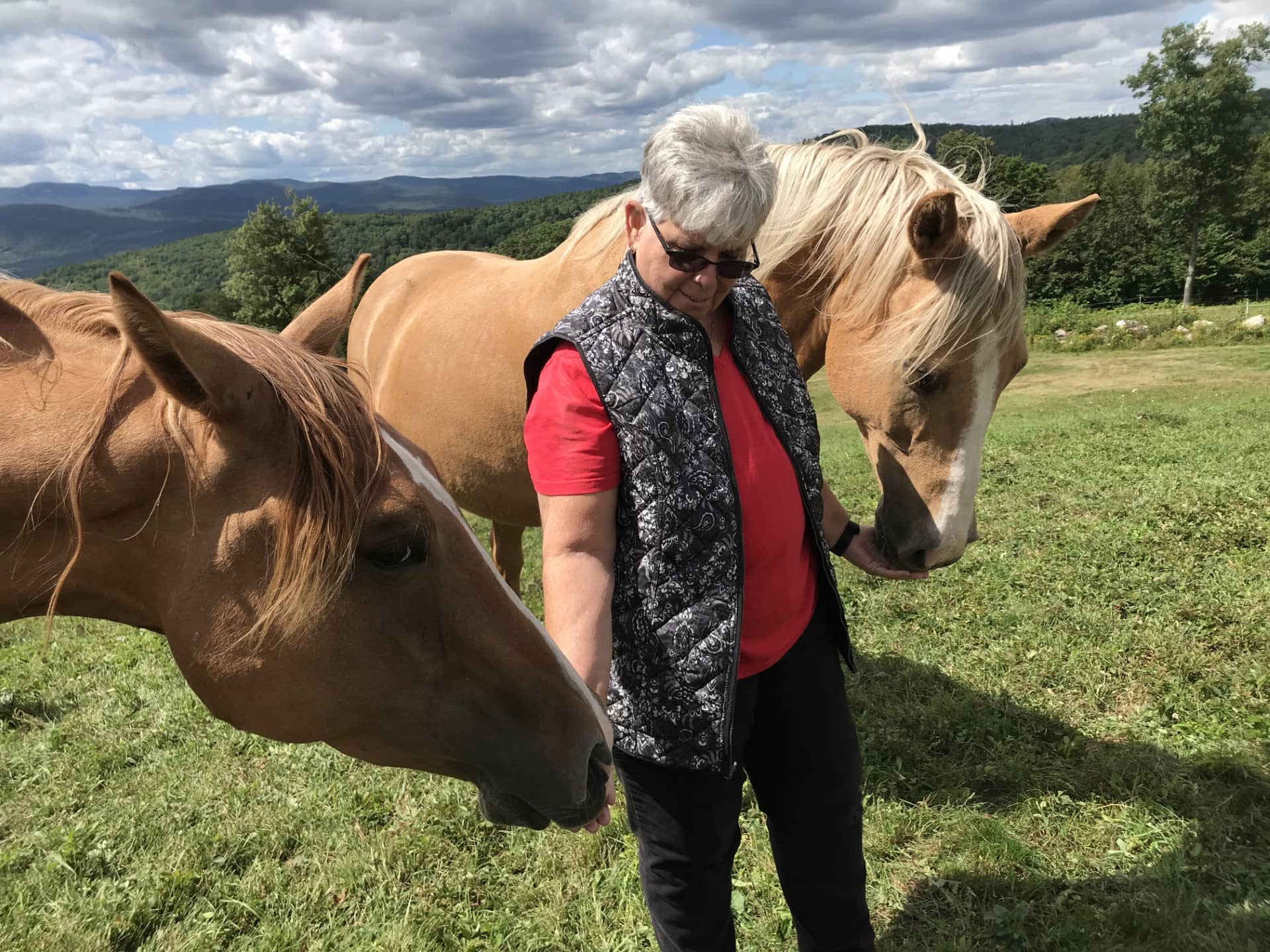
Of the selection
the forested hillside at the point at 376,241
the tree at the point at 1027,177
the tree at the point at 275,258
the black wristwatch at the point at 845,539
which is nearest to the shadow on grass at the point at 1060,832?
the black wristwatch at the point at 845,539

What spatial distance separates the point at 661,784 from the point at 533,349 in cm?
102

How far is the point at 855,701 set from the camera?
11.6ft

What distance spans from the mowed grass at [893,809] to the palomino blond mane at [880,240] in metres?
1.80

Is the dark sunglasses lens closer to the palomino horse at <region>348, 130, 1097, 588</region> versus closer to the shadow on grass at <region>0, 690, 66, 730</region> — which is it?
the palomino horse at <region>348, 130, 1097, 588</region>

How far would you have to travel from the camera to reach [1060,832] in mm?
2631

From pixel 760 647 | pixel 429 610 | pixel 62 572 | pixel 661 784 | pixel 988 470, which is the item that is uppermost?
pixel 62 572

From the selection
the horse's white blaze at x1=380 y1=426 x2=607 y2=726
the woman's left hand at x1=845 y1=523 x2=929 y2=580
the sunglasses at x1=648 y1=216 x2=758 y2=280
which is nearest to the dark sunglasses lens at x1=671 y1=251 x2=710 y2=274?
the sunglasses at x1=648 y1=216 x2=758 y2=280

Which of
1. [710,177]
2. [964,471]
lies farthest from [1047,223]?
[710,177]

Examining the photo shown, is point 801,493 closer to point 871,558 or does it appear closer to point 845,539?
point 845,539

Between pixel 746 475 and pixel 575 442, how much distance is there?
386 millimetres

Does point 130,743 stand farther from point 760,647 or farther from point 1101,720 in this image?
point 1101,720

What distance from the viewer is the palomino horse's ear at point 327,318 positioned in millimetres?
1683

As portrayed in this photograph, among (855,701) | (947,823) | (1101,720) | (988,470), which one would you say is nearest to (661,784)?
(947,823)

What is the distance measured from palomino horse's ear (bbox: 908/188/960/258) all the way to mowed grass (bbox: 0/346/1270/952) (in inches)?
80.9
